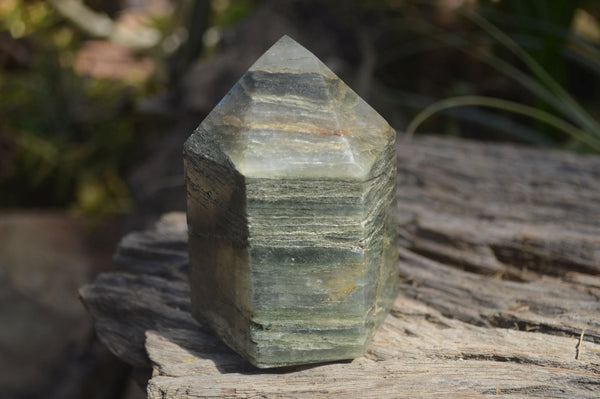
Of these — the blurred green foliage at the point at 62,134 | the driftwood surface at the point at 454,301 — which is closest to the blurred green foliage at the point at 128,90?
the blurred green foliage at the point at 62,134

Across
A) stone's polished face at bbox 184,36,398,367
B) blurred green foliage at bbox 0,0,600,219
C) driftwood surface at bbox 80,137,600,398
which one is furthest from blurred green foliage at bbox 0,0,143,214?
stone's polished face at bbox 184,36,398,367

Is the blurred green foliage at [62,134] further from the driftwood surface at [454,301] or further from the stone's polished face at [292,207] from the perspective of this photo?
the stone's polished face at [292,207]

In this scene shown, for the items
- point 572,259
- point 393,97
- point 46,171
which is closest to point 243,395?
point 572,259

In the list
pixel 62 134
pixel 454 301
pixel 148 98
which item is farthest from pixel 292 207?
pixel 62 134

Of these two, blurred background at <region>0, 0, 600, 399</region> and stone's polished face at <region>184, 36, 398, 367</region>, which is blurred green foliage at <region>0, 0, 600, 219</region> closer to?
blurred background at <region>0, 0, 600, 399</region>

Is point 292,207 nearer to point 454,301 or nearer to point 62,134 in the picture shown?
point 454,301

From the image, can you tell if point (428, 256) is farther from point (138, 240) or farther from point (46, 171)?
point (46, 171)
